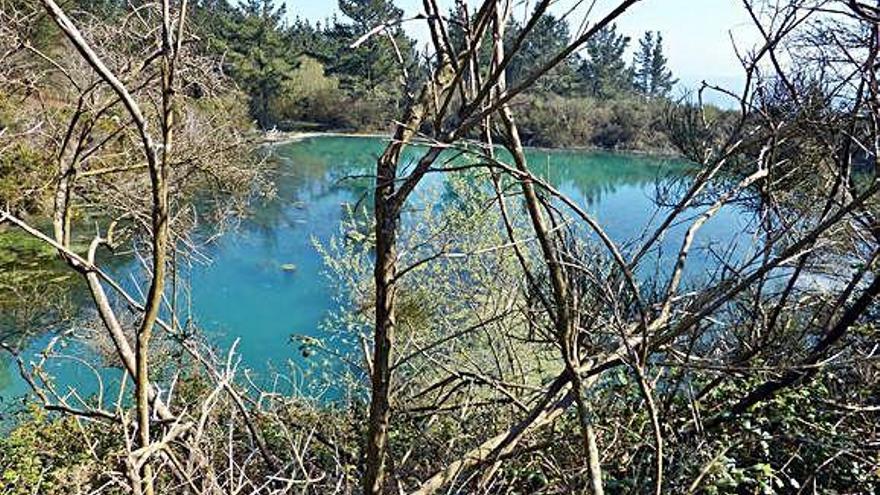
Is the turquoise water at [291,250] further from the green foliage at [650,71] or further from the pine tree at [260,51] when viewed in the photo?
the green foliage at [650,71]

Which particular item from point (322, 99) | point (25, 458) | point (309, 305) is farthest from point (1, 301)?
point (322, 99)

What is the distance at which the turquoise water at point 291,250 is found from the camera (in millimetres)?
9089

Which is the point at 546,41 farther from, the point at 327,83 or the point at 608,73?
the point at 608,73

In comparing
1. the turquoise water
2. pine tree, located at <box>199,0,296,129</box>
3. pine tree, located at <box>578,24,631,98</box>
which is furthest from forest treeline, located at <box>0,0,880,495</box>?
pine tree, located at <box>578,24,631,98</box>

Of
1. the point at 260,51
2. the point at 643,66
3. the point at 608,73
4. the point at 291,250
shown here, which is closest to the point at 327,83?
the point at 260,51

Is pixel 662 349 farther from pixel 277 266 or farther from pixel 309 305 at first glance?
pixel 277 266

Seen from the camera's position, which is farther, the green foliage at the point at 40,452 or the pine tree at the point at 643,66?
the pine tree at the point at 643,66

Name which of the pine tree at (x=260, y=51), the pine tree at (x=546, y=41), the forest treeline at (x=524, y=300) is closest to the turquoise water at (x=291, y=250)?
the forest treeline at (x=524, y=300)

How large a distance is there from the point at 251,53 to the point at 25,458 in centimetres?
2298

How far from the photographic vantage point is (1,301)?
880cm

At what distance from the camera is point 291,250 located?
1340 centimetres

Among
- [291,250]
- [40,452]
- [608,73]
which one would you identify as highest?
[608,73]

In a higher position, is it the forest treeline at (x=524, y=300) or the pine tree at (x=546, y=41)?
the pine tree at (x=546, y=41)

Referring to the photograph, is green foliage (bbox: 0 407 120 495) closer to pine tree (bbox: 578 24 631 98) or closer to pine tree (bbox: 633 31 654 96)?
pine tree (bbox: 578 24 631 98)
